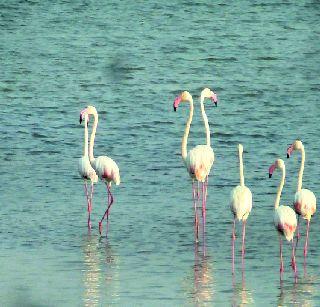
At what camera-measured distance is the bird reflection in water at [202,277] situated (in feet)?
36.7

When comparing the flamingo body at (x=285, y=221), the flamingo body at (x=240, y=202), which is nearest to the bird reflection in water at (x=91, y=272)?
the flamingo body at (x=240, y=202)

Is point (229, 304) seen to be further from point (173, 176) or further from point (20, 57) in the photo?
point (20, 57)

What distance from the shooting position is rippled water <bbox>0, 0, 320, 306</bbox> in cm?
1183

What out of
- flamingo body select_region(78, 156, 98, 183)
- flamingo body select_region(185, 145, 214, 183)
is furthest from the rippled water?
flamingo body select_region(185, 145, 214, 183)

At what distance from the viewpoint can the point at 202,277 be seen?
11977mm

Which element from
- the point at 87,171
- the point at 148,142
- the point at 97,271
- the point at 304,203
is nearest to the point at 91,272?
the point at 97,271

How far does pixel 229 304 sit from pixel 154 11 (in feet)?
106

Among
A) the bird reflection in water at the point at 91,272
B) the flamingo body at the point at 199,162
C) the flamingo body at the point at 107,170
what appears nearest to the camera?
the bird reflection in water at the point at 91,272

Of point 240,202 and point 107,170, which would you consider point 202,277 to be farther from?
point 107,170

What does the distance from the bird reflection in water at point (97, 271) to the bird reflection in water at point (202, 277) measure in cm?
67

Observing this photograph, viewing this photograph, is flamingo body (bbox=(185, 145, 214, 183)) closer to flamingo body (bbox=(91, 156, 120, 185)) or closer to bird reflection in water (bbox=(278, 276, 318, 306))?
flamingo body (bbox=(91, 156, 120, 185))

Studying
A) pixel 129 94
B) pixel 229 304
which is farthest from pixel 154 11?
pixel 229 304

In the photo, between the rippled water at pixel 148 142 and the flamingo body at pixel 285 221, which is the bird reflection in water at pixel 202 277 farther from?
the flamingo body at pixel 285 221

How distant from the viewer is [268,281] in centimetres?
1178
